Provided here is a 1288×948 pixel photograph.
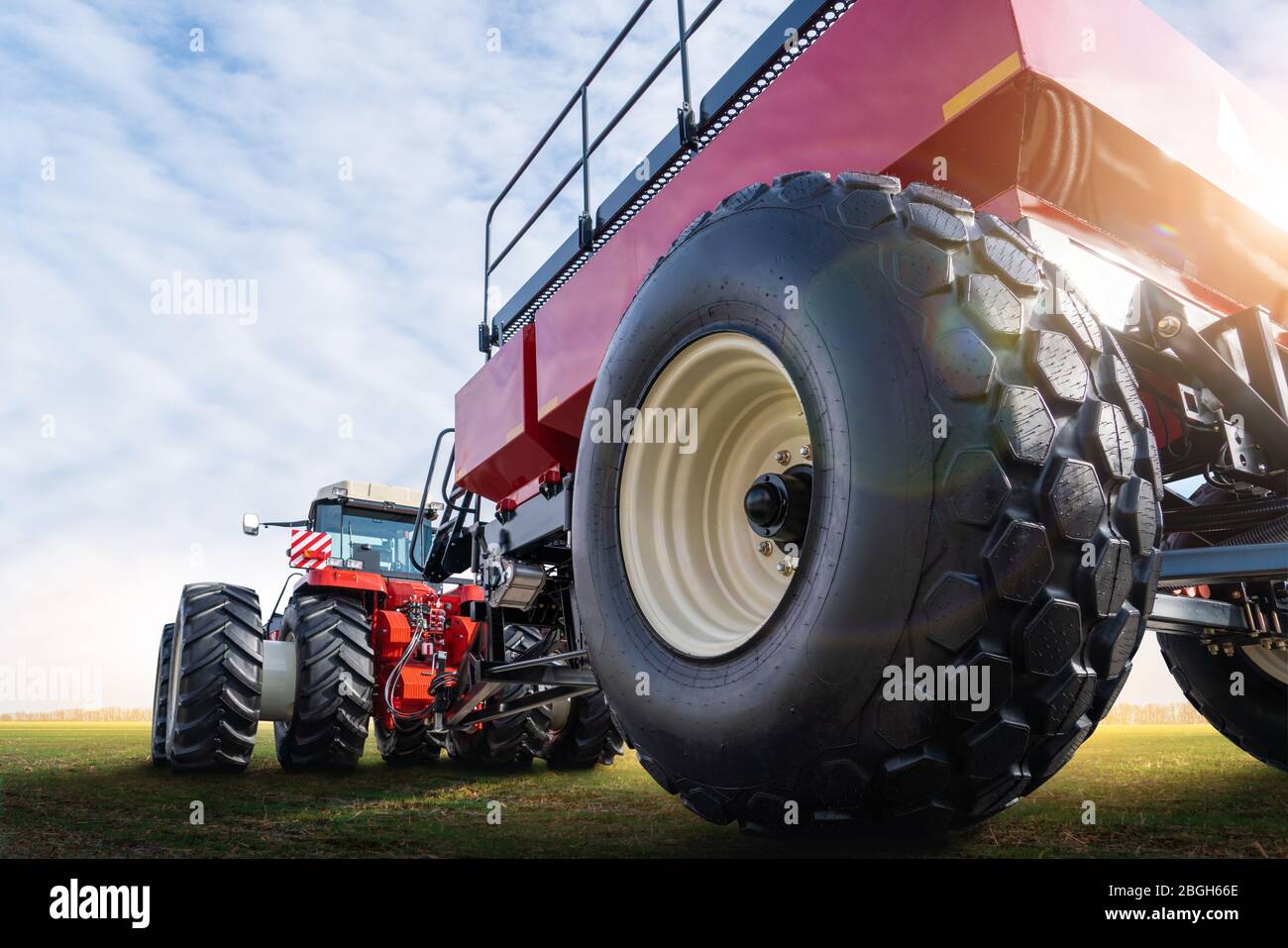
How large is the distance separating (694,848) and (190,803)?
270cm

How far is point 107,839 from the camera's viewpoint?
310cm

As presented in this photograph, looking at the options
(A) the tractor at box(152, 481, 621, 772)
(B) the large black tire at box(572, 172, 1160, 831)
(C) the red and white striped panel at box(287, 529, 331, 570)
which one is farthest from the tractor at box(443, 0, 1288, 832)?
(C) the red and white striped panel at box(287, 529, 331, 570)

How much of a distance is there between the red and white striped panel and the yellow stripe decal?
612 cm

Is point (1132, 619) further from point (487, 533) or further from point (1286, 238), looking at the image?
point (487, 533)

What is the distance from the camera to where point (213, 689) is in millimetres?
5367

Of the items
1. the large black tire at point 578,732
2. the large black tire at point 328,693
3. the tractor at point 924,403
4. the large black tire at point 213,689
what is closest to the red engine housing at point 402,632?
the large black tire at point 328,693

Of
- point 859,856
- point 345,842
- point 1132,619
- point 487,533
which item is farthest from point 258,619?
point 1132,619

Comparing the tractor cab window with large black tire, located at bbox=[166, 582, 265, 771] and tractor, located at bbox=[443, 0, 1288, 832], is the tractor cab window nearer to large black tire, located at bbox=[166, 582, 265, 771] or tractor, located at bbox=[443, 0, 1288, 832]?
large black tire, located at bbox=[166, 582, 265, 771]

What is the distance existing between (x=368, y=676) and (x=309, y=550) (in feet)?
5.58

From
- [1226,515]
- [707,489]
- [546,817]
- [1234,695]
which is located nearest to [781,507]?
[707,489]

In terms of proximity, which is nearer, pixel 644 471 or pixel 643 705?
pixel 643 705

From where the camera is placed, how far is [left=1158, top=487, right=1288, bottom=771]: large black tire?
12.3 feet

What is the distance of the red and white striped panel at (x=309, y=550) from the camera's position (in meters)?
7.26

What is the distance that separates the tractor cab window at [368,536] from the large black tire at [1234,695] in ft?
19.6
